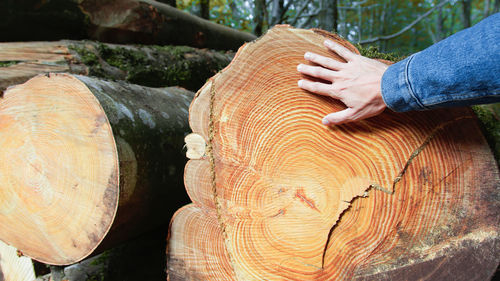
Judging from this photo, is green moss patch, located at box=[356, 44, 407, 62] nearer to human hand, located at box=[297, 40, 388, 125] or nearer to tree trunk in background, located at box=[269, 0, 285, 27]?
human hand, located at box=[297, 40, 388, 125]

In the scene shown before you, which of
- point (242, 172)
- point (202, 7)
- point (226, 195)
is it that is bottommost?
point (226, 195)

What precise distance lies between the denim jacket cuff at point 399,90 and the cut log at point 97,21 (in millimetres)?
2497

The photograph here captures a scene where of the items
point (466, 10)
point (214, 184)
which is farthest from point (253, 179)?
point (466, 10)

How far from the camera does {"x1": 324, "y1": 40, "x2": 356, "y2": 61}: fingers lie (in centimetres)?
122

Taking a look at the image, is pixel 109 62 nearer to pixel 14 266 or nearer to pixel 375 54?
pixel 14 266

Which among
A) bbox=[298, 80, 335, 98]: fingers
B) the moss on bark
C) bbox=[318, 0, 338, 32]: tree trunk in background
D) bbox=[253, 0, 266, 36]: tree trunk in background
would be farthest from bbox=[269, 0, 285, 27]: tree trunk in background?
bbox=[298, 80, 335, 98]: fingers

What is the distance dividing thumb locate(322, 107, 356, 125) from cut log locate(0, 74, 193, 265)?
893 mm

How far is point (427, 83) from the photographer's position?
1049 millimetres

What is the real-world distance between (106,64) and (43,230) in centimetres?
134

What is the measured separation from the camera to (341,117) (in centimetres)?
119

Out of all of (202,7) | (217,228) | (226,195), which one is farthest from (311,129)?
(202,7)

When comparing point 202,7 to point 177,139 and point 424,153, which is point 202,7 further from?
point 424,153

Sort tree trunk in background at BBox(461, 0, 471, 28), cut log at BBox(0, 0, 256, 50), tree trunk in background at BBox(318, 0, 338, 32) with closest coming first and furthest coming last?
cut log at BBox(0, 0, 256, 50) < tree trunk in background at BBox(318, 0, 338, 32) < tree trunk in background at BBox(461, 0, 471, 28)

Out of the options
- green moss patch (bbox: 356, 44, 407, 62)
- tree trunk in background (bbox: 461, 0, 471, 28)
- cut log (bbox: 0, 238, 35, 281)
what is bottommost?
cut log (bbox: 0, 238, 35, 281)
